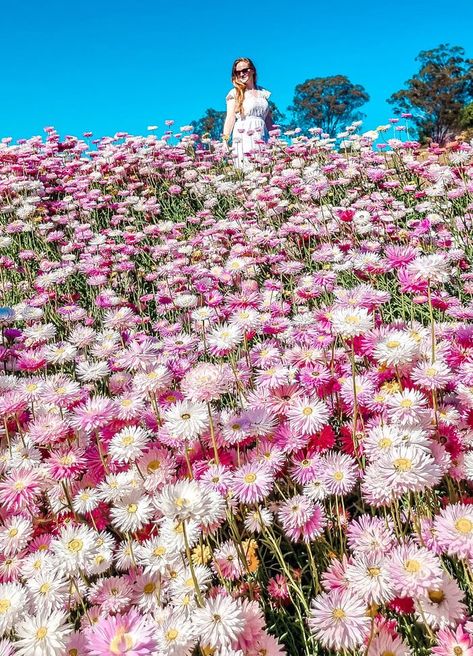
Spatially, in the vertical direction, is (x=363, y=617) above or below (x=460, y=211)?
below

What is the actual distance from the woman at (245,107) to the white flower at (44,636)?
7.77 metres

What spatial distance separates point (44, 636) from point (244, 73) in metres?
8.70

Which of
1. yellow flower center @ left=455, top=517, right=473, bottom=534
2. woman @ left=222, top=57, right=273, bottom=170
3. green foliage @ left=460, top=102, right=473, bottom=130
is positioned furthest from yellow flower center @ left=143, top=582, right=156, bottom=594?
green foliage @ left=460, top=102, right=473, bottom=130

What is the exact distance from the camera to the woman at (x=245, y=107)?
328 inches

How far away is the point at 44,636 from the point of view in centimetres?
106

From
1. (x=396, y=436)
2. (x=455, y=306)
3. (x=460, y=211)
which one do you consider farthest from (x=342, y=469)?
(x=460, y=211)

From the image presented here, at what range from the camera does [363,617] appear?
3.50ft

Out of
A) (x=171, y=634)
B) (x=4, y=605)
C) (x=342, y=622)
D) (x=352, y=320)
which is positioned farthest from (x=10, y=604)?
(x=352, y=320)

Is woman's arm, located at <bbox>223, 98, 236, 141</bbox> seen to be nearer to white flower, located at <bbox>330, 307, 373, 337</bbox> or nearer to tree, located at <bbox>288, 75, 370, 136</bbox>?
white flower, located at <bbox>330, 307, 373, 337</bbox>

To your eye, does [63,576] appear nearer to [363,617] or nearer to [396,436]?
[363,617]

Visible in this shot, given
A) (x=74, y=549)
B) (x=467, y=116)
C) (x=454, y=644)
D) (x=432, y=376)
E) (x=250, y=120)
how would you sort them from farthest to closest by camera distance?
(x=467, y=116)
(x=250, y=120)
(x=432, y=376)
(x=74, y=549)
(x=454, y=644)

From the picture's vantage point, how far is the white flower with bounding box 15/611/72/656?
1.05 m

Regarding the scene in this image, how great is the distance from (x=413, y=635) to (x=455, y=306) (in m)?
1.86

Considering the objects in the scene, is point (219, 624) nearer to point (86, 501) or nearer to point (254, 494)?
point (254, 494)
